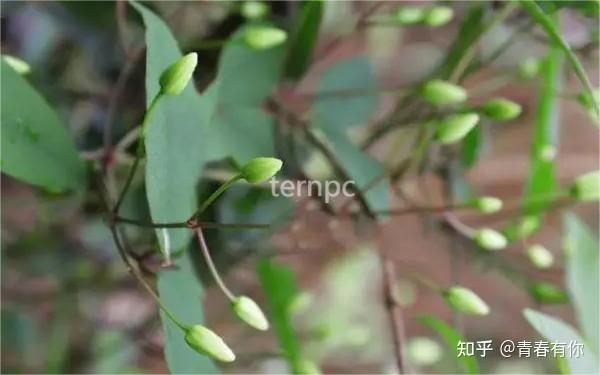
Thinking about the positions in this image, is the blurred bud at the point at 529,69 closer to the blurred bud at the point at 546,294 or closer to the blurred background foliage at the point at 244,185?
the blurred background foliage at the point at 244,185

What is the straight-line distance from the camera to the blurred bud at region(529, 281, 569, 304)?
1.63 ft

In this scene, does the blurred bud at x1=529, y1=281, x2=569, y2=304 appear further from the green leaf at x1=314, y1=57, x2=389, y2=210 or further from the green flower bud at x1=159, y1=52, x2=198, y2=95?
the green flower bud at x1=159, y1=52, x2=198, y2=95

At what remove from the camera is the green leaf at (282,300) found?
1.42ft

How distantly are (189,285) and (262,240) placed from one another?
0.44 feet

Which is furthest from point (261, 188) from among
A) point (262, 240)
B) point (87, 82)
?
point (87, 82)

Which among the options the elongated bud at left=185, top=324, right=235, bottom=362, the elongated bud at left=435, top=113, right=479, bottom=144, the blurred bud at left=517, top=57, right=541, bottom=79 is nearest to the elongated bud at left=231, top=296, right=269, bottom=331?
the elongated bud at left=185, top=324, right=235, bottom=362

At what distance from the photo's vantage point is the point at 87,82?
21.8 inches

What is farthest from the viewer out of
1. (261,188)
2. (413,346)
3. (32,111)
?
(413,346)

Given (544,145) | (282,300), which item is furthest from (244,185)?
(544,145)

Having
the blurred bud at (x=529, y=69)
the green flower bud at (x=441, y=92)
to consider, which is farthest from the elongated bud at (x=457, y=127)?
the blurred bud at (x=529, y=69)

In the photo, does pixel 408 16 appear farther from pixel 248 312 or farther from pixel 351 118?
pixel 248 312

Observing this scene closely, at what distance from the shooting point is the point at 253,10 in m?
0.45

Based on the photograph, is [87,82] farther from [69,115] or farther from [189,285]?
[189,285]

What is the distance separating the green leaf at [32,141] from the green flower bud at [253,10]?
0.39ft
